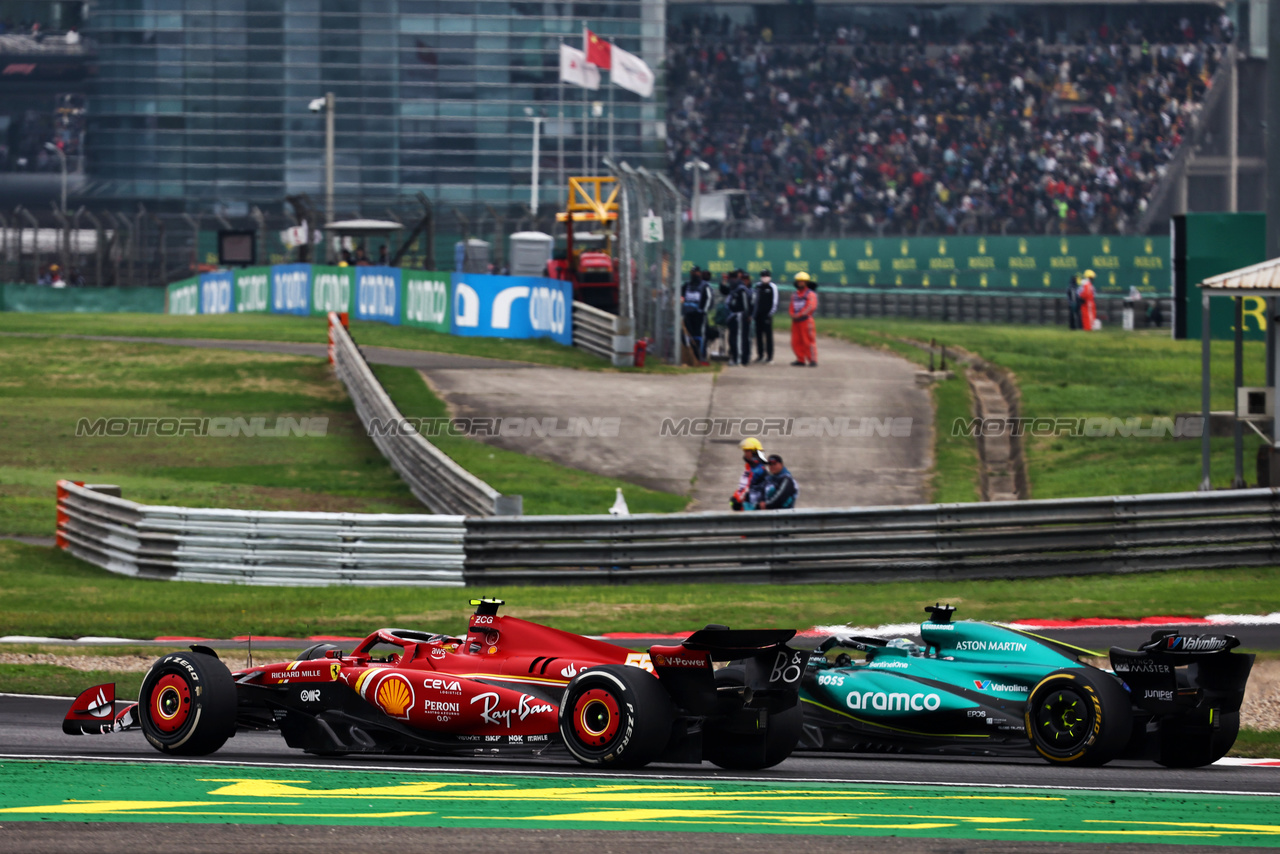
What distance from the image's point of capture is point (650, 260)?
1144 inches

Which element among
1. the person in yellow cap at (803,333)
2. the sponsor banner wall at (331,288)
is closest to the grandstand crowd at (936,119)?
the sponsor banner wall at (331,288)

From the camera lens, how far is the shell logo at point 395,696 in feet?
24.9

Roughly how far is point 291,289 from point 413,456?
2054 cm

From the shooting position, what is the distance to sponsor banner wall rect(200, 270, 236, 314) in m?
43.2

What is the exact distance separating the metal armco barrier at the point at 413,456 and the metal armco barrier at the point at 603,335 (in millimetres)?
4754

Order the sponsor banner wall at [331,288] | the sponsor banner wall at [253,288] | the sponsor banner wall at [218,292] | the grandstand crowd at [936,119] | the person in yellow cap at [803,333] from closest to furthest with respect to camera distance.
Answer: the person in yellow cap at [803,333] → the sponsor banner wall at [331,288] → the sponsor banner wall at [253,288] → the sponsor banner wall at [218,292] → the grandstand crowd at [936,119]

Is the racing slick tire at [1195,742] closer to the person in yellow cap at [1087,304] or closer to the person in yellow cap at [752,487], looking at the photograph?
the person in yellow cap at [752,487]

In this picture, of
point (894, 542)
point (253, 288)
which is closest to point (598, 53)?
point (253, 288)

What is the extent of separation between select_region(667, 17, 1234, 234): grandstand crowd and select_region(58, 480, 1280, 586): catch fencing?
3869 centimetres

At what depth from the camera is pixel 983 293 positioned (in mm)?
46281

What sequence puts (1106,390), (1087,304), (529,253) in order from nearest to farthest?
(1106,390)
(1087,304)
(529,253)

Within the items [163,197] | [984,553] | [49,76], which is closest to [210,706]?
[984,553]

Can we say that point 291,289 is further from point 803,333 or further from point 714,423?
point 714,423

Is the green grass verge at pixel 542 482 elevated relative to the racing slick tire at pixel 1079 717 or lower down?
elevated
